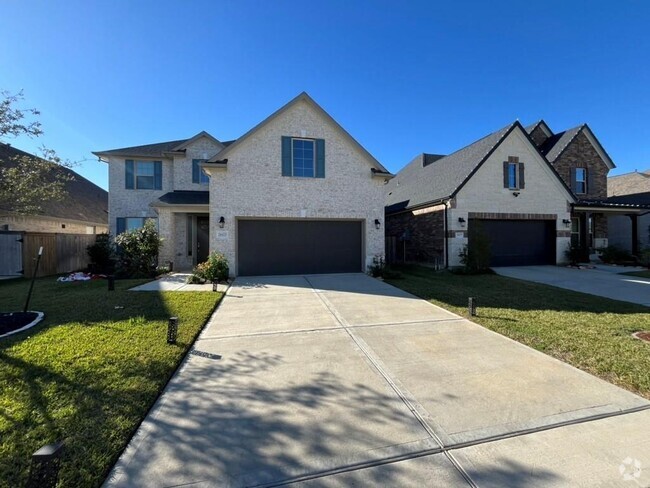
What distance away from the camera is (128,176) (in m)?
14.9

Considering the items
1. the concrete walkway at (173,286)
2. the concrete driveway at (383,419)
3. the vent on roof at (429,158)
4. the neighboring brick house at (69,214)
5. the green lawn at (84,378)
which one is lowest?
the concrete driveway at (383,419)

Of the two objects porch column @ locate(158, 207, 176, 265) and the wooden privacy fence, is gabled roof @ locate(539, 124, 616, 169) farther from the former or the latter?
the wooden privacy fence

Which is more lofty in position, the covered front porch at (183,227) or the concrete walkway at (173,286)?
the covered front porch at (183,227)

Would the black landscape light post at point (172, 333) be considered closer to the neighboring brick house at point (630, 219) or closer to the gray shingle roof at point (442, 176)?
the gray shingle roof at point (442, 176)

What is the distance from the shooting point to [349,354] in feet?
14.0

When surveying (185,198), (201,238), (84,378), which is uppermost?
(185,198)

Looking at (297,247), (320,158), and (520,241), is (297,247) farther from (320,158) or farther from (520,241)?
(520,241)

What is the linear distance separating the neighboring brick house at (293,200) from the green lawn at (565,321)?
340 centimetres

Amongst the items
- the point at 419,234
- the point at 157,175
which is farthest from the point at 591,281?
the point at 157,175

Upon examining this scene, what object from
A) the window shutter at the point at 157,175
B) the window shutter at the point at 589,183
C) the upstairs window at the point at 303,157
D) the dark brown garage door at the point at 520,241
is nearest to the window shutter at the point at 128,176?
the window shutter at the point at 157,175

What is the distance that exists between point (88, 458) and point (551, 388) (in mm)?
4509

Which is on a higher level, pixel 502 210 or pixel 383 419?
pixel 502 210

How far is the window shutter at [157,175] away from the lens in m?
15.2

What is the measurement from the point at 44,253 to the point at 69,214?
773 cm
